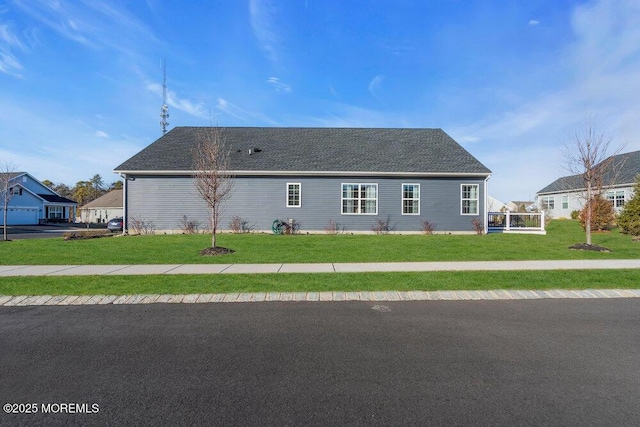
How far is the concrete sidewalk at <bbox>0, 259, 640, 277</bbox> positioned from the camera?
317 inches

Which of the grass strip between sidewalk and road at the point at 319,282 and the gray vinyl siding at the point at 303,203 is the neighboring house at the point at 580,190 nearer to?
the gray vinyl siding at the point at 303,203

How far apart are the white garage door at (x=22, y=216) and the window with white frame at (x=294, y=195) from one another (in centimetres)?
3794

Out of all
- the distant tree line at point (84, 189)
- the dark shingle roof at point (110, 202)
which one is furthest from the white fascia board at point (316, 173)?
the distant tree line at point (84, 189)

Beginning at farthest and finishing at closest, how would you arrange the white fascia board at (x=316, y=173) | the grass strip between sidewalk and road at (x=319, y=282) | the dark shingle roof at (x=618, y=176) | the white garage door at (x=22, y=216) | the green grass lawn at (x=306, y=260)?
the white garage door at (x=22, y=216)
the dark shingle roof at (x=618, y=176)
the white fascia board at (x=316, y=173)
the green grass lawn at (x=306, y=260)
the grass strip between sidewalk and road at (x=319, y=282)

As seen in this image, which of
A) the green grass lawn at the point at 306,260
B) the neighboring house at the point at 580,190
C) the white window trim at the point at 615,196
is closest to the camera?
the green grass lawn at the point at 306,260

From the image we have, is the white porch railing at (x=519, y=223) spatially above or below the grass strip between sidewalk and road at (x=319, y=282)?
above

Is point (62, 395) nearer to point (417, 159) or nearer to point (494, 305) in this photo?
point (494, 305)

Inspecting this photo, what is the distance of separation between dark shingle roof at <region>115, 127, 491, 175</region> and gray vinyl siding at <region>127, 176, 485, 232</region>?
69cm

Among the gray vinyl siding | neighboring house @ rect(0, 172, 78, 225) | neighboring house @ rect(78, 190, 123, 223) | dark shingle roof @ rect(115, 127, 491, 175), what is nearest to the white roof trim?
dark shingle roof @ rect(115, 127, 491, 175)

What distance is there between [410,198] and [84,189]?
79.4 metres

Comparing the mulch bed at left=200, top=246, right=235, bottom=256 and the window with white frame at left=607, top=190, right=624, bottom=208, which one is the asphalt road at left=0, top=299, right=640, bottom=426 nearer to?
the mulch bed at left=200, top=246, right=235, bottom=256

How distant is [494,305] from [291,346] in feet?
12.3

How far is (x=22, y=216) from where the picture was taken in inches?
1533

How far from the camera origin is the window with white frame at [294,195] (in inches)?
734
